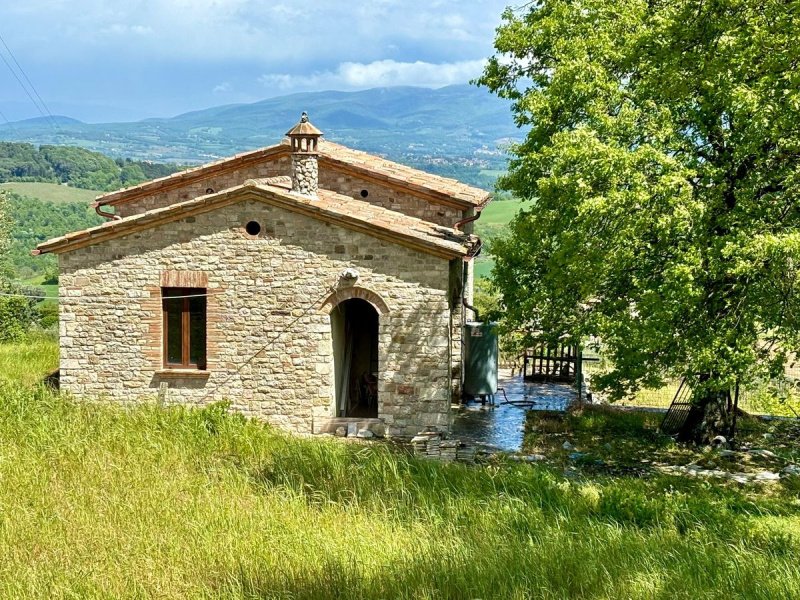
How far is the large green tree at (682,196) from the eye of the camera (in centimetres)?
1142

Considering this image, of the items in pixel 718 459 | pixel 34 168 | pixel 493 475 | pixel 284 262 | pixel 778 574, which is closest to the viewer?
pixel 778 574

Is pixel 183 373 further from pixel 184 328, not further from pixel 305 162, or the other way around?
pixel 305 162

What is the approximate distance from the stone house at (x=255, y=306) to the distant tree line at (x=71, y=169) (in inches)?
3434

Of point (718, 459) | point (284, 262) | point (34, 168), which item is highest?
point (34, 168)

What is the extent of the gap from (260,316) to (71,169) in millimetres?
99621

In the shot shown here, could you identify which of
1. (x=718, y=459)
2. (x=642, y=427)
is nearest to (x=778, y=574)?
(x=718, y=459)

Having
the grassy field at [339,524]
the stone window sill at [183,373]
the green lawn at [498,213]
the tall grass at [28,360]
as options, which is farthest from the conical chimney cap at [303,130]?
the green lawn at [498,213]

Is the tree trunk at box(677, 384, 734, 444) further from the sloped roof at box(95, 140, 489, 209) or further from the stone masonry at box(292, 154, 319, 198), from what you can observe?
the stone masonry at box(292, 154, 319, 198)

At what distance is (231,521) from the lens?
8.78m

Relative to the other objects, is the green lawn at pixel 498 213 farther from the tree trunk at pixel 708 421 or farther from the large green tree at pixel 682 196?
the large green tree at pixel 682 196

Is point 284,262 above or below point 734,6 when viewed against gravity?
below

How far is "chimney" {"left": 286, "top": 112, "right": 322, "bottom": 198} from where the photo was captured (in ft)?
53.2

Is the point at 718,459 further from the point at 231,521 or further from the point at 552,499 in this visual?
the point at 231,521

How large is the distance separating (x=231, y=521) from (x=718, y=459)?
9072 mm
